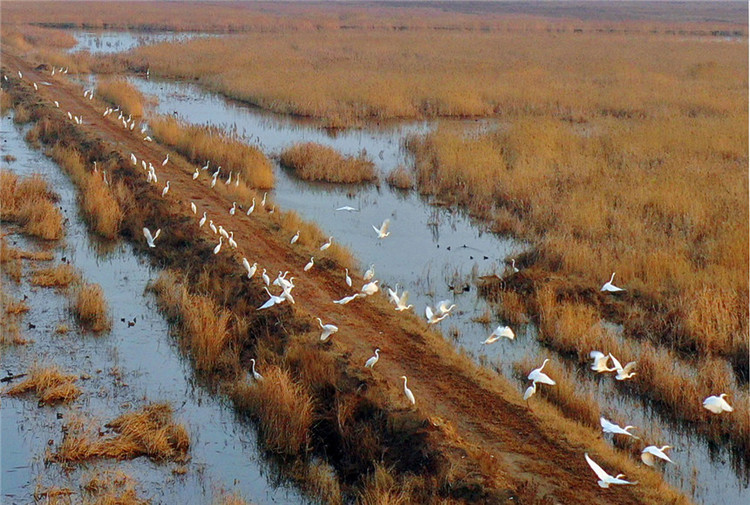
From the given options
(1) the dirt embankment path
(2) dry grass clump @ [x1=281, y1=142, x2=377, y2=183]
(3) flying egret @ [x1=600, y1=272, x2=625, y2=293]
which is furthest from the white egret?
(2) dry grass clump @ [x1=281, y1=142, x2=377, y2=183]

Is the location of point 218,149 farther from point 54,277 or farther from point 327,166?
point 54,277

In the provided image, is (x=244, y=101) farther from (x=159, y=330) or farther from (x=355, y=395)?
(x=355, y=395)

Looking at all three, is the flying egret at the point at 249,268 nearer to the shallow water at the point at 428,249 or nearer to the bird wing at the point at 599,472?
the shallow water at the point at 428,249

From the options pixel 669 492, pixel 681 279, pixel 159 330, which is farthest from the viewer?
pixel 681 279

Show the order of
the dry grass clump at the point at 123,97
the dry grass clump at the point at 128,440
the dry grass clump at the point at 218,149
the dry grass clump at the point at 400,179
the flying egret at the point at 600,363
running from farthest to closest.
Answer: the dry grass clump at the point at 123,97 < the dry grass clump at the point at 400,179 < the dry grass clump at the point at 218,149 < the flying egret at the point at 600,363 < the dry grass clump at the point at 128,440

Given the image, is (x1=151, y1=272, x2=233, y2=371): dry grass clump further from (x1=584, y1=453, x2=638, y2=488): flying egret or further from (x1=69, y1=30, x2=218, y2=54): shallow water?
(x1=69, y1=30, x2=218, y2=54): shallow water

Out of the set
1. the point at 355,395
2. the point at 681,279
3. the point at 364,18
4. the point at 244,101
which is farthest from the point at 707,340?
the point at 364,18

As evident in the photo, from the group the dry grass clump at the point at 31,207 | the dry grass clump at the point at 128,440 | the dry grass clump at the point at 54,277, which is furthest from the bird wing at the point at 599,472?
the dry grass clump at the point at 31,207

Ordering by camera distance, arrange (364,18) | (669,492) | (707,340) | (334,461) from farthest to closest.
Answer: (364,18)
(707,340)
(334,461)
(669,492)

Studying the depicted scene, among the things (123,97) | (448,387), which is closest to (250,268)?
(448,387)
